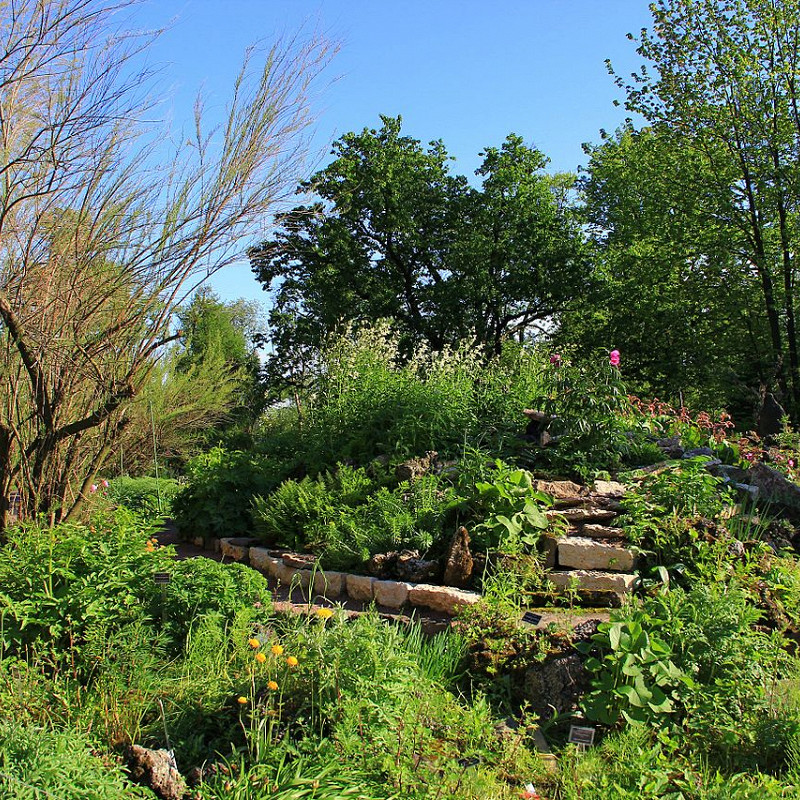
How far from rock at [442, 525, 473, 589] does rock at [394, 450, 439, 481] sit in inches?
50.6

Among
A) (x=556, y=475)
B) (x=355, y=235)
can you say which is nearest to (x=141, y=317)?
(x=556, y=475)

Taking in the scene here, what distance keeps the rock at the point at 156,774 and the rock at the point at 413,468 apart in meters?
3.69

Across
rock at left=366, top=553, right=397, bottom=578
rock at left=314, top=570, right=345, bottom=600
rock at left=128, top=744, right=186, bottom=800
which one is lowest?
rock at left=128, top=744, right=186, bottom=800

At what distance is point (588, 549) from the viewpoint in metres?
5.04

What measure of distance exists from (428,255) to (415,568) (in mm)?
17907

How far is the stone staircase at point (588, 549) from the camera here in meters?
4.81

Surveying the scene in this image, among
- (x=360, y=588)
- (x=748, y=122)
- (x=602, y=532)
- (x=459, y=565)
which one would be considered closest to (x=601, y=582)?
(x=602, y=532)

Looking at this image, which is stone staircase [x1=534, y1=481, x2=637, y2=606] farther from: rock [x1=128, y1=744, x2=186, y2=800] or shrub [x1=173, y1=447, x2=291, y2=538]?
shrub [x1=173, y1=447, x2=291, y2=538]

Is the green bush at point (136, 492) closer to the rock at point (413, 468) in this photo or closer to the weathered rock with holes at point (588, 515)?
the rock at point (413, 468)

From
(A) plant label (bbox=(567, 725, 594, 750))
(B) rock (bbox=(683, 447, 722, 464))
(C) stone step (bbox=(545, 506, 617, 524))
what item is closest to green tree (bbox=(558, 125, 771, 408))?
(B) rock (bbox=(683, 447, 722, 464))

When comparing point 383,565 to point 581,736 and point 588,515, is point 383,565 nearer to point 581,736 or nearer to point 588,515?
point 588,515

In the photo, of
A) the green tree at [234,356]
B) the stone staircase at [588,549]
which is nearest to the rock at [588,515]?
the stone staircase at [588,549]

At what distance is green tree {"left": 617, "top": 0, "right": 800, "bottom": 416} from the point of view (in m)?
14.8

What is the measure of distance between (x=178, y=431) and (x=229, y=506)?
7.06 meters
